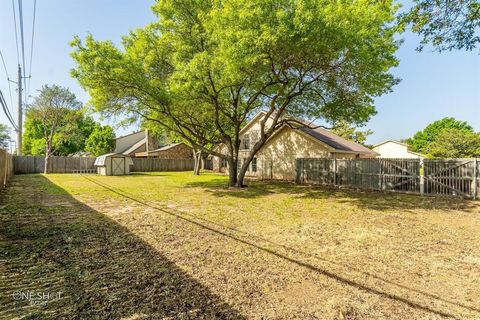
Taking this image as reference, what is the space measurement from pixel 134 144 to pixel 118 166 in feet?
49.6

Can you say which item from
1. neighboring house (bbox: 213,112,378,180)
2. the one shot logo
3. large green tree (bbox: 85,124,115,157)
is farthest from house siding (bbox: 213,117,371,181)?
large green tree (bbox: 85,124,115,157)

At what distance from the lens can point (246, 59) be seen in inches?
360

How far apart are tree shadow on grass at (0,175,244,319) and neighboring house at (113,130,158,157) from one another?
2986cm

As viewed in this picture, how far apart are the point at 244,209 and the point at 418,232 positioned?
474 centimetres

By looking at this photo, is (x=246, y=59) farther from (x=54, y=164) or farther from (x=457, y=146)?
(x=457, y=146)

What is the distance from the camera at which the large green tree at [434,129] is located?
149 ft

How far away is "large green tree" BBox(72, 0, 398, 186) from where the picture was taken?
838cm

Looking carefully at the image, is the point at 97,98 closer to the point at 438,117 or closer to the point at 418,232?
the point at 418,232

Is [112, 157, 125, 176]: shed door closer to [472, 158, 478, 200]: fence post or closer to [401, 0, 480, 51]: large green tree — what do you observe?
[401, 0, 480, 51]: large green tree

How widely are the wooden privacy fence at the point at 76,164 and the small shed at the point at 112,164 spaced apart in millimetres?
2528

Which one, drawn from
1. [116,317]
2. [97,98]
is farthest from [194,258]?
[97,98]

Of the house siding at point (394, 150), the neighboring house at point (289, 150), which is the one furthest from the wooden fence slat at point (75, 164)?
the house siding at point (394, 150)

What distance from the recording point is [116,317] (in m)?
2.55

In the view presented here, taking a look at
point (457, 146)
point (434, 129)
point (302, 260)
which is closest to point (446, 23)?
point (302, 260)
